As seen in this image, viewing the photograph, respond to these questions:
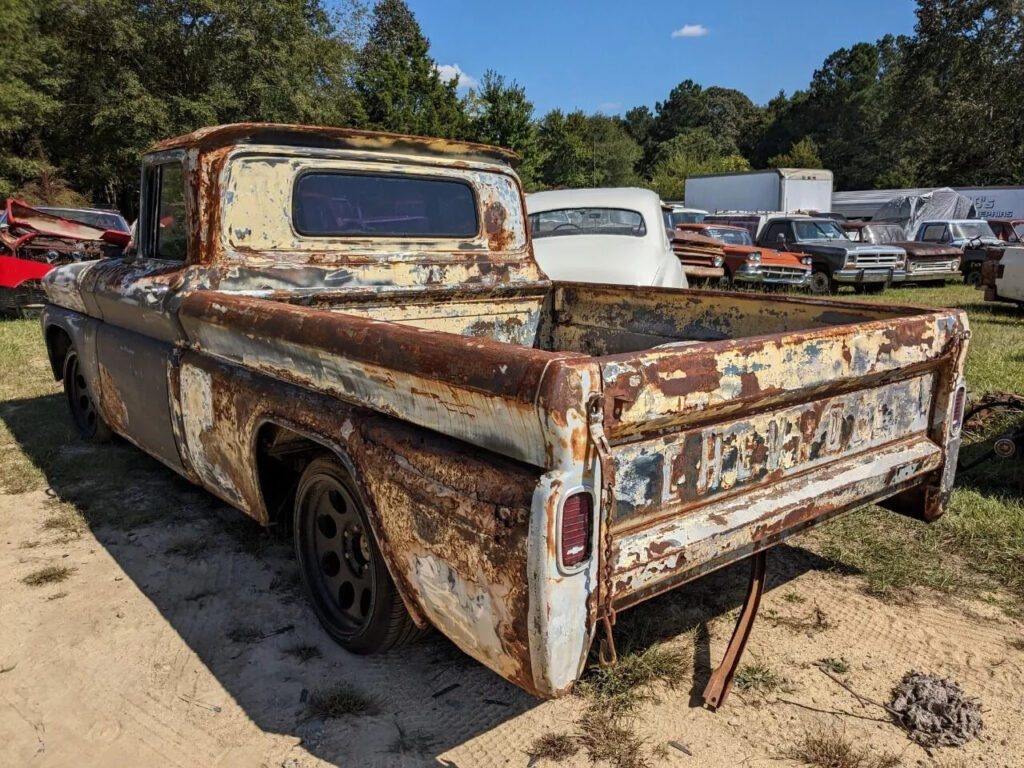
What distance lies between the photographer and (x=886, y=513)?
402cm

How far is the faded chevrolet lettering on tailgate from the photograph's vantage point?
204 centimetres

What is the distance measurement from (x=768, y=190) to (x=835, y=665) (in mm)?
24348

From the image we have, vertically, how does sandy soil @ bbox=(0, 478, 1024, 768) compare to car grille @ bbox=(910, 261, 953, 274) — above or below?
below

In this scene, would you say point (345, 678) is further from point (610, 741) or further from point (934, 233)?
point (934, 233)

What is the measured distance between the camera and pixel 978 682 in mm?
2576

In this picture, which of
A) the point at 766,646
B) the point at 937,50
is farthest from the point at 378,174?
the point at 937,50

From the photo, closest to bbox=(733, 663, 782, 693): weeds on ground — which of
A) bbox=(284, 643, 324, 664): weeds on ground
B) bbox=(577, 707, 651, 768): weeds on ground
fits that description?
bbox=(577, 707, 651, 768): weeds on ground

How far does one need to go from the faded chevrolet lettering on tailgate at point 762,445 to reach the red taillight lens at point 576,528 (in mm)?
185

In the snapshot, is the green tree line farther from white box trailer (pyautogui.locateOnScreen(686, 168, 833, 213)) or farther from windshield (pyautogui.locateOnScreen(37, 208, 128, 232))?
windshield (pyautogui.locateOnScreen(37, 208, 128, 232))

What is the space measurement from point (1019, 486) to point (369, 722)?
12.6 ft

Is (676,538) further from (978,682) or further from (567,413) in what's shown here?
(978,682)

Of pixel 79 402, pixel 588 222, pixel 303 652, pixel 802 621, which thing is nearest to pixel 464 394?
pixel 303 652

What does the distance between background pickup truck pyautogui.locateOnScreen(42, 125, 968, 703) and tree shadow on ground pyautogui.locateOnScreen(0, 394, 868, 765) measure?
18 centimetres

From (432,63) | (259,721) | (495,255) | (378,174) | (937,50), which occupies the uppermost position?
(937,50)
